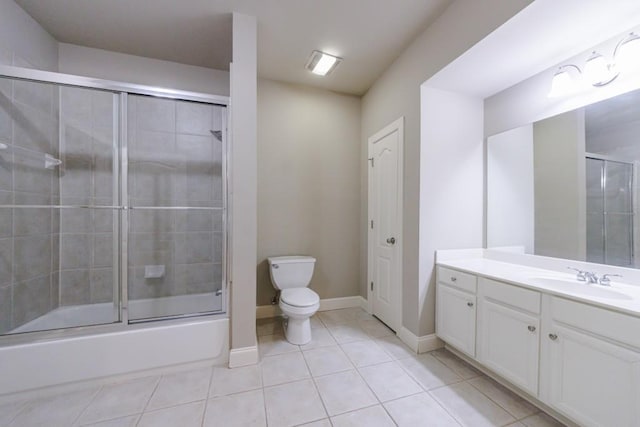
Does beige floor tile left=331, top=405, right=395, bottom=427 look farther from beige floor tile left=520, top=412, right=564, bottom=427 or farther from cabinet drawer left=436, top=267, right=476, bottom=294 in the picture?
cabinet drawer left=436, top=267, right=476, bottom=294

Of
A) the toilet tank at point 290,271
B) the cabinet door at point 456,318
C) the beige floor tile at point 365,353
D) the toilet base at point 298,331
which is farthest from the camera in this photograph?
the toilet tank at point 290,271

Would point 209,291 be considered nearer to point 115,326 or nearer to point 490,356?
point 115,326

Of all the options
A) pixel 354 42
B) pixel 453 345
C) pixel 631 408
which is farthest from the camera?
pixel 354 42

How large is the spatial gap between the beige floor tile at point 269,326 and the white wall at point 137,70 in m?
2.53

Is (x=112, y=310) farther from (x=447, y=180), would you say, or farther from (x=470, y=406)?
(x=447, y=180)

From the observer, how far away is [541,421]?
1.34 meters

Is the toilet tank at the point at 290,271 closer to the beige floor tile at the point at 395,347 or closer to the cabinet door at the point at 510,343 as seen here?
the beige floor tile at the point at 395,347

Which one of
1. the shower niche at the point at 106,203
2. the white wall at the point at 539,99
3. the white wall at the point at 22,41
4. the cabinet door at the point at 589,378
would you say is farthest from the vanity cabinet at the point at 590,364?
the white wall at the point at 22,41

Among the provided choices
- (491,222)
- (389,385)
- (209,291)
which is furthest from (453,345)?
(209,291)

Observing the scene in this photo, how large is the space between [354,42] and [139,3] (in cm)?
164

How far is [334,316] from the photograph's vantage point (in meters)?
2.70

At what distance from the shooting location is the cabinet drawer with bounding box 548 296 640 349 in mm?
1018

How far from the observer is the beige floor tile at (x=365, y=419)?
4.29ft

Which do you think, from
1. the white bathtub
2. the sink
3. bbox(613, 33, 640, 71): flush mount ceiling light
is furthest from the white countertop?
the white bathtub
